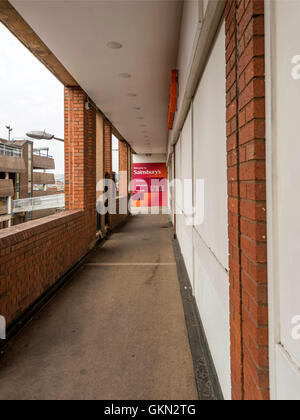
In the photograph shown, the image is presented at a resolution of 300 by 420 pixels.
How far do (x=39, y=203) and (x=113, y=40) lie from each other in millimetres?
2514

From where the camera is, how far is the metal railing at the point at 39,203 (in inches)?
142

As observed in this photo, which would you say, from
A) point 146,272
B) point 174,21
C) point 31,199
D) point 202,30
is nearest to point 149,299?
point 146,272

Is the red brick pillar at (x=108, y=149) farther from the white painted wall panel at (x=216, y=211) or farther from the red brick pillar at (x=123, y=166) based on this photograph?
the white painted wall panel at (x=216, y=211)

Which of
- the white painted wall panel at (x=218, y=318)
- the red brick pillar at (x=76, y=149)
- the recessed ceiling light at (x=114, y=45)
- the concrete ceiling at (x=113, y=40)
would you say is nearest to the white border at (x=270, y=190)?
the white painted wall panel at (x=218, y=318)

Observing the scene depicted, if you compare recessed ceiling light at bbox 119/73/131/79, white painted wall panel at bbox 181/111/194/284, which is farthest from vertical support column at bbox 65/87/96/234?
white painted wall panel at bbox 181/111/194/284

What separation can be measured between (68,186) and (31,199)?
1.85m

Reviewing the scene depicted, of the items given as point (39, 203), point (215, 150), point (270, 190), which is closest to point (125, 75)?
point (39, 203)

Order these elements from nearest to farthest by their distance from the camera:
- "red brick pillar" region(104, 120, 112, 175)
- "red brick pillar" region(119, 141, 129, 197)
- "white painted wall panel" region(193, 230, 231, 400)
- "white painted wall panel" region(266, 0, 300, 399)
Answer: "white painted wall panel" region(266, 0, 300, 399), "white painted wall panel" region(193, 230, 231, 400), "red brick pillar" region(104, 120, 112, 175), "red brick pillar" region(119, 141, 129, 197)

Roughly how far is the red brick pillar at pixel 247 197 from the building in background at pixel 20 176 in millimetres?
2318

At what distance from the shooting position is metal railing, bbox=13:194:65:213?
11.8ft

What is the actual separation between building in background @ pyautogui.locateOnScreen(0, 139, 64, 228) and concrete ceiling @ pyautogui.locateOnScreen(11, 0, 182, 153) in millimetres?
1397

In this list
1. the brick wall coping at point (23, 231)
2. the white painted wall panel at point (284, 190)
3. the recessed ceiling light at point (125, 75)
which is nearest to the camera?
the white painted wall panel at point (284, 190)

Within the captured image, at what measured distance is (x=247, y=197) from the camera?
1.24 m

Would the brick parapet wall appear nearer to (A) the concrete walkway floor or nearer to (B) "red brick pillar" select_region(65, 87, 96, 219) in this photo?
(A) the concrete walkway floor
